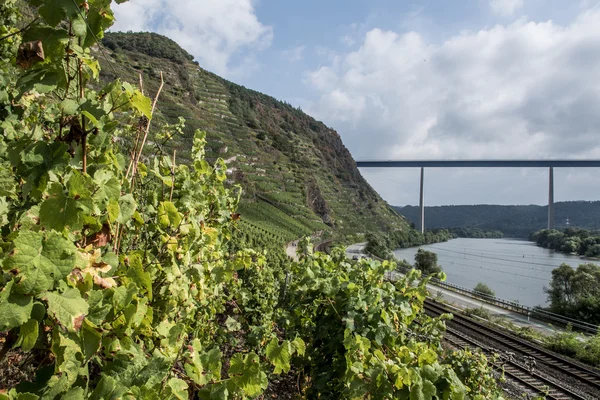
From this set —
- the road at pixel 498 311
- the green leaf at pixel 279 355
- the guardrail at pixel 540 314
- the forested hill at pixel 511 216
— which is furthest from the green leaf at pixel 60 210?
the forested hill at pixel 511 216

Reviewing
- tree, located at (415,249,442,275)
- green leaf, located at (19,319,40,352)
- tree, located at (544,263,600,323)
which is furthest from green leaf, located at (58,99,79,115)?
tree, located at (415,249,442,275)

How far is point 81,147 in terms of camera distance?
890 millimetres

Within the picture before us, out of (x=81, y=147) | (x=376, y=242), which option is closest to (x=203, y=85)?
(x=376, y=242)

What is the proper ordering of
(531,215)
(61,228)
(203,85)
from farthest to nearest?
(531,215) < (203,85) < (61,228)

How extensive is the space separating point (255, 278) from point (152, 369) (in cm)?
566

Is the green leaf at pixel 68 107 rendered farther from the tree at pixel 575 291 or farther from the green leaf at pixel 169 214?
the tree at pixel 575 291

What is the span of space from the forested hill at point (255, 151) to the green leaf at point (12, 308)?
25633 millimetres

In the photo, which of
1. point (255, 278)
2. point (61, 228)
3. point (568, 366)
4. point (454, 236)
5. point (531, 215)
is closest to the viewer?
point (61, 228)

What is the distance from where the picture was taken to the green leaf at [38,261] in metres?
0.65

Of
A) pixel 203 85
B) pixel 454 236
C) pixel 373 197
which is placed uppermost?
pixel 203 85

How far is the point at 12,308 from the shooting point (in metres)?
0.65

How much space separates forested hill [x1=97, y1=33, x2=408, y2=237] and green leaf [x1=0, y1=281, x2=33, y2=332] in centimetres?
2563

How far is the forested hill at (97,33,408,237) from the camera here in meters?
41.0

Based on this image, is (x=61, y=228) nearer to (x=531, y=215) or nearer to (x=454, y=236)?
(x=454, y=236)
